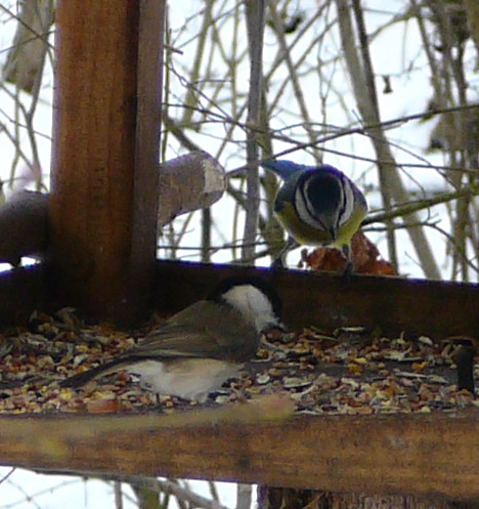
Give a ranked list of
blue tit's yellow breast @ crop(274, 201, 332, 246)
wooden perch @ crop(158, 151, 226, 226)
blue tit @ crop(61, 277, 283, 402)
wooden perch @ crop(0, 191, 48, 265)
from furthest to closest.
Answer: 1. blue tit's yellow breast @ crop(274, 201, 332, 246)
2. wooden perch @ crop(158, 151, 226, 226)
3. wooden perch @ crop(0, 191, 48, 265)
4. blue tit @ crop(61, 277, 283, 402)

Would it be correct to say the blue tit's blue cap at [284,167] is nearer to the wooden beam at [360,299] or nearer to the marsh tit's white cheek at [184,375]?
the wooden beam at [360,299]

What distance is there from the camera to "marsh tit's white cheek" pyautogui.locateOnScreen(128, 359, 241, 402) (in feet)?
5.39

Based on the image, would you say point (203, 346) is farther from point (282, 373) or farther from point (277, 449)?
point (277, 449)

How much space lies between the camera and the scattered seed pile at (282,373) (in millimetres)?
1645

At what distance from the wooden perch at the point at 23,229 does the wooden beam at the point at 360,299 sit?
248 millimetres

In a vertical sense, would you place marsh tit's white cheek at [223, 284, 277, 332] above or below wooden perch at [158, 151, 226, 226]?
below

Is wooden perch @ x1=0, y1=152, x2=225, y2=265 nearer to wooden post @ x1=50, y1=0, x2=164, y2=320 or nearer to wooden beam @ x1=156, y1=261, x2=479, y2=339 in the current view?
wooden post @ x1=50, y1=0, x2=164, y2=320

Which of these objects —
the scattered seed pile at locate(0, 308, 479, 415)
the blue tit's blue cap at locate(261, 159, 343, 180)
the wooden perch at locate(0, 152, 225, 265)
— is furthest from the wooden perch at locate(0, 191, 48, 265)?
the blue tit's blue cap at locate(261, 159, 343, 180)

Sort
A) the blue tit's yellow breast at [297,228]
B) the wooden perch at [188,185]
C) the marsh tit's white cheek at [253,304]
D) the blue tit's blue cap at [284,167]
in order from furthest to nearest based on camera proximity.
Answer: the blue tit's blue cap at [284,167] → the blue tit's yellow breast at [297,228] → the wooden perch at [188,185] → the marsh tit's white cheek at [253,304]

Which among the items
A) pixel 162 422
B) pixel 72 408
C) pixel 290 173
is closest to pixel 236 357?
pixel 72 408

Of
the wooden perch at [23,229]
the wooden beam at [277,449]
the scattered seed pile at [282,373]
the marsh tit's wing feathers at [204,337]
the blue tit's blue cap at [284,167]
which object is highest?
the blue tit's blue cap at [284,167]

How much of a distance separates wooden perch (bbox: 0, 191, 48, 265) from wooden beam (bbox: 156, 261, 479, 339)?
25 centimetres

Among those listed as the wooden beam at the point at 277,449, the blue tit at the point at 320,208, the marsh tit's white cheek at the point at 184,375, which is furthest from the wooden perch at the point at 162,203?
the wooden beam at the point at 277,449

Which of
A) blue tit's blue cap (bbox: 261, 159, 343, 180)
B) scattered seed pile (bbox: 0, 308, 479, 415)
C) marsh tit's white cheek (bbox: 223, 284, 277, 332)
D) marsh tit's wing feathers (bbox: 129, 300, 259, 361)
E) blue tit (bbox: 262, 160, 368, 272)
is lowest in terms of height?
scattered seed pile (bbox: 0, 308, 479, 415)
